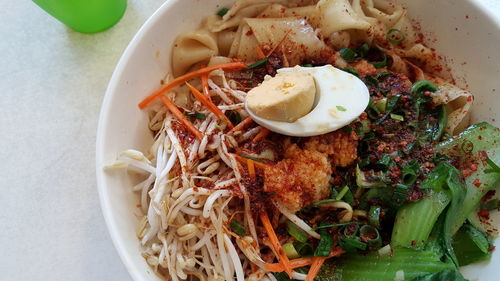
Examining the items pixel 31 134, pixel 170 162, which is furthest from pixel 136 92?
pixel 31 134

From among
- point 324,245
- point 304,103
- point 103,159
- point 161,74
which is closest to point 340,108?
point 304,103

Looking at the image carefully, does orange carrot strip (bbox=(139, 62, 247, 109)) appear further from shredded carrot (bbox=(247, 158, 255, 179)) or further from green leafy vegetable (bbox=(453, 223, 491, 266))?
green leafy vegetable (bbox=(453, 223, 491, 266))

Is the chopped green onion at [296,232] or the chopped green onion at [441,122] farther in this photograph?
the chopped green onion at [441,122]

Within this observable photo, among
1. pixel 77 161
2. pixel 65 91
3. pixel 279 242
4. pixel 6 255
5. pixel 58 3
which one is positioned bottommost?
pixel 6 255

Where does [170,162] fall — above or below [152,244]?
above

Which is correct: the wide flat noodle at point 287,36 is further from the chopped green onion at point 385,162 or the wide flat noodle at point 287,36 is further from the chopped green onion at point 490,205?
the chopped green onion at point 490,205

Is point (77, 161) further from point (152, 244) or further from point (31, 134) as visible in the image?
point (152, 244)

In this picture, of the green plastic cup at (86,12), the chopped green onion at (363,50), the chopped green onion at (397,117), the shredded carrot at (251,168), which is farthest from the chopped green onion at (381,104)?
the green plastic cup at (86,12)
